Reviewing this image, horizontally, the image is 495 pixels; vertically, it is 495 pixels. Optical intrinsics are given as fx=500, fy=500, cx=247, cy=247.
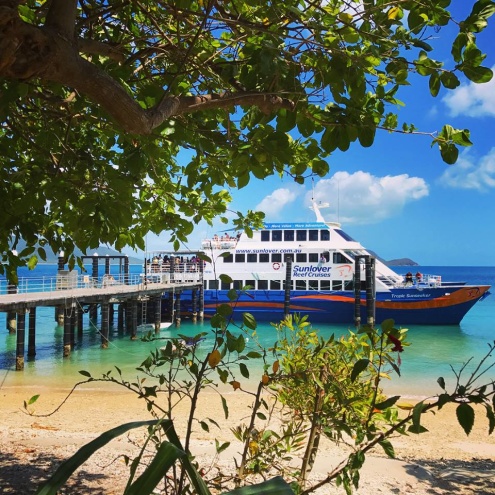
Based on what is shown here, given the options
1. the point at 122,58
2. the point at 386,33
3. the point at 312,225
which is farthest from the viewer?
the point at 312,225

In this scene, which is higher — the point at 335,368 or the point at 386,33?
the point at 386,33

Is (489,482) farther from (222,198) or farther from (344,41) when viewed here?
(344,41)

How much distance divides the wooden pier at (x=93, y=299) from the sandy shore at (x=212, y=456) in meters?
2.60

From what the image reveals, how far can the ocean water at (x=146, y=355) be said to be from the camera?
13406mm

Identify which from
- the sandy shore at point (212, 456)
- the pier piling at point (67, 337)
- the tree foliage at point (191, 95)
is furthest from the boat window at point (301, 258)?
the tree foliage at point (191, 95)

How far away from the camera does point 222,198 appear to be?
371cm

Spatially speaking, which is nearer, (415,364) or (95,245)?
(95,245)

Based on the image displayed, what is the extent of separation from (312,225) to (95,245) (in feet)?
77.2

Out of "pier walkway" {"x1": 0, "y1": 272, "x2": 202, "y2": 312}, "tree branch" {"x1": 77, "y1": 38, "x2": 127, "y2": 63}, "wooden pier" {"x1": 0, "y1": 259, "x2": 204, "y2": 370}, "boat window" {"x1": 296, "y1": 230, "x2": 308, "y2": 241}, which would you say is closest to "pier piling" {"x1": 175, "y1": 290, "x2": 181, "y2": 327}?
"wooden pier" {"x1": 0, "y1": 259, "x2": 204, "y2": 370}

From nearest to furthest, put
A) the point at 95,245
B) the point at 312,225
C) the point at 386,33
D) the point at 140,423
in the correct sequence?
1. the point at 140,423
2. the point at 386,33
3. the point at 95,245
4. the point at 312,225

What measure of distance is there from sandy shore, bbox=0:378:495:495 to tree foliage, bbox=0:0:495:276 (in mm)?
1508

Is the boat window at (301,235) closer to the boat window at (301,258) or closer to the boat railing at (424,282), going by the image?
the boat window at (301,258)

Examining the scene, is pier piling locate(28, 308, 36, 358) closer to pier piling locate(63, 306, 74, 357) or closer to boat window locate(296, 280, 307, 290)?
pier piling locate(63, 306, 74, 357)

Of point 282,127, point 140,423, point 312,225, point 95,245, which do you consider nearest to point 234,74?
point 282,127
